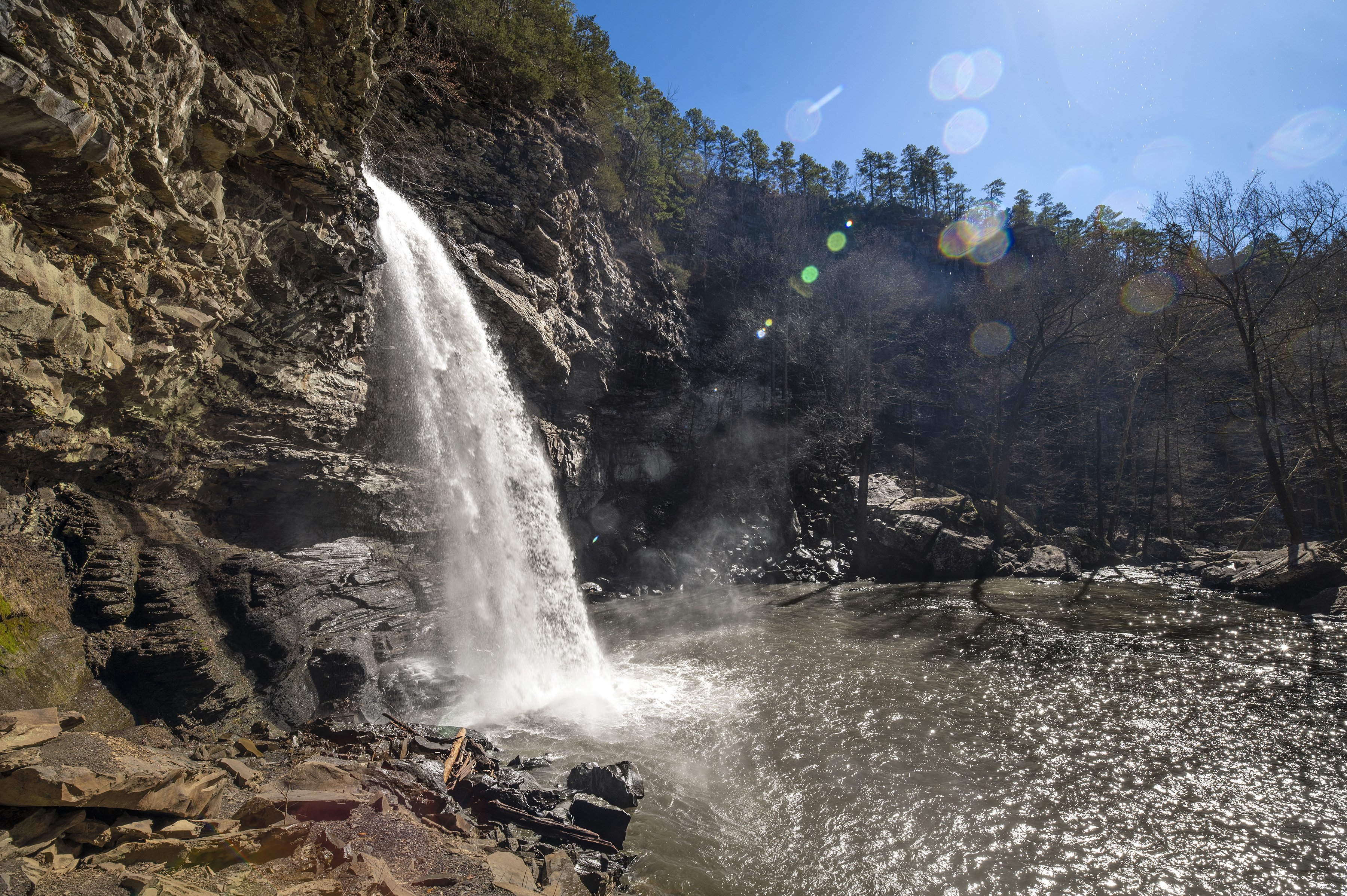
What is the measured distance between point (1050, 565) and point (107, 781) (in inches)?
822

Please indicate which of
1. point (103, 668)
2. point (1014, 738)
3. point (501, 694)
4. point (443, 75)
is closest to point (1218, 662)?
point (1014, 738)

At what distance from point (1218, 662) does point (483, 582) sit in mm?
12527

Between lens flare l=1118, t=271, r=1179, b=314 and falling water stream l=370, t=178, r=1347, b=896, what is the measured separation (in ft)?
31.2

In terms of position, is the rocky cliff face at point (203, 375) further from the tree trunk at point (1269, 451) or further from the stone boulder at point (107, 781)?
the tree trunk at point (1269, 451)

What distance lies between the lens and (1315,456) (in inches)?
624

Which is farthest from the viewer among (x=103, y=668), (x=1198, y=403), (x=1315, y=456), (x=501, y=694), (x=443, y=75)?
(x=1198, y=403)

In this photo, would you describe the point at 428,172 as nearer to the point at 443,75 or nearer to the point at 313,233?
the point at 443,75

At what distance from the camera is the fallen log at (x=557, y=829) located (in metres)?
4.63

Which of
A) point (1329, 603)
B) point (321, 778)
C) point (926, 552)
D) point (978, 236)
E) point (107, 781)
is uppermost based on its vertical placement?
point (978, 236)

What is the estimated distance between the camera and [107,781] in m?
2.94

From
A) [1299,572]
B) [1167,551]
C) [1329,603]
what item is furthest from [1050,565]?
[1329,603]

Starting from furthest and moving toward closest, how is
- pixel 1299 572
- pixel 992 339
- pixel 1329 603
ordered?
pixel 992 339
pixel 1299 572
pixel 1329 603

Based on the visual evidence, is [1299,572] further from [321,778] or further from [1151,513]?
[321,778]

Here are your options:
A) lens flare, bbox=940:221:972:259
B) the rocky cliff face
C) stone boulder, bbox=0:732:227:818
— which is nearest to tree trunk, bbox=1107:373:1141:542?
the rocky cliff face
